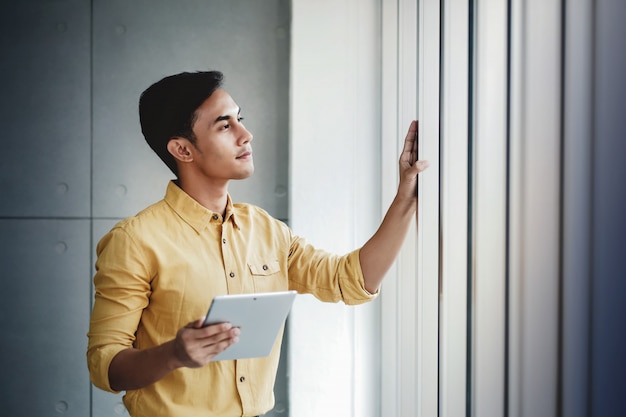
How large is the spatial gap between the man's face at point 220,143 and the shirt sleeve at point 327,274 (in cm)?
34

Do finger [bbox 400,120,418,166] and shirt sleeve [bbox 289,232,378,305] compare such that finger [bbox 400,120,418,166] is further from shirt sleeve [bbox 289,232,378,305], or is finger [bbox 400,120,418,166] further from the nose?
the nose

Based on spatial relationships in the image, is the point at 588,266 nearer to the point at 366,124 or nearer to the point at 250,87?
the point at 366,124

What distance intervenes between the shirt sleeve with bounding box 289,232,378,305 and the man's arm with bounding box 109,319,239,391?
598 mm

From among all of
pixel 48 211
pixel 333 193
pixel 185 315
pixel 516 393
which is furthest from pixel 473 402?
pixel 48 211

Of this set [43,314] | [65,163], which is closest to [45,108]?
[65,163]

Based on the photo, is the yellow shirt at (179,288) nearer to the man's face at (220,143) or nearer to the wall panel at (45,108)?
the man's face at (220,143)

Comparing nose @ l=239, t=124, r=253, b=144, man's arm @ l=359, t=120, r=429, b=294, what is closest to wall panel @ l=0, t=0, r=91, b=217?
nose @ l=239, t=124, r=253, b=144

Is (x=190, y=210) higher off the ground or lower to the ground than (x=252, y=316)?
higher

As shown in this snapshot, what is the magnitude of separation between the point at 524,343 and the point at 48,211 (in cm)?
225

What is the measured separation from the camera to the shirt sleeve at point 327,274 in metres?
1.86

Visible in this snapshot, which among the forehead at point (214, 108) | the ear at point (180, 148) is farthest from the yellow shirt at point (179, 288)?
the forehead at point (214, 108)

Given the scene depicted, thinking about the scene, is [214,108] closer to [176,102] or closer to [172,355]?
[176,102]

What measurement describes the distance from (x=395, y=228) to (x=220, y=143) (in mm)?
593

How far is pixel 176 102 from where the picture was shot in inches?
73.3
